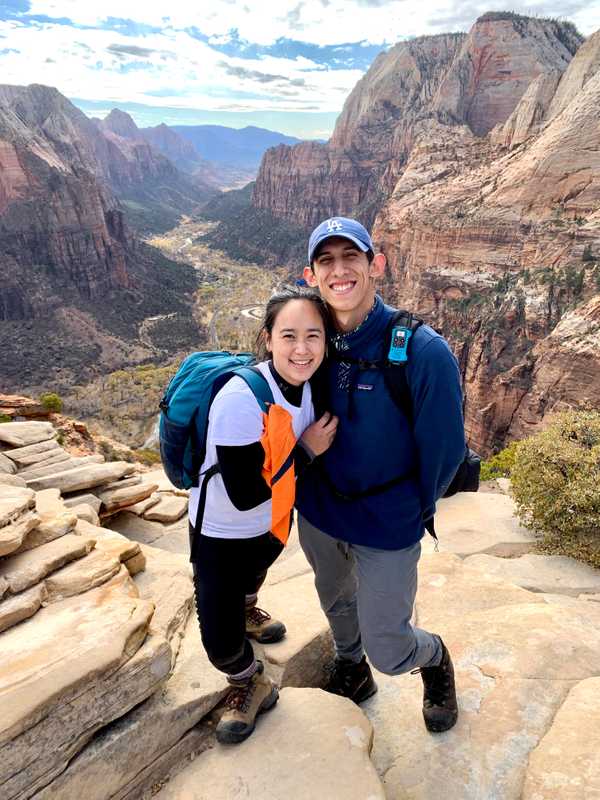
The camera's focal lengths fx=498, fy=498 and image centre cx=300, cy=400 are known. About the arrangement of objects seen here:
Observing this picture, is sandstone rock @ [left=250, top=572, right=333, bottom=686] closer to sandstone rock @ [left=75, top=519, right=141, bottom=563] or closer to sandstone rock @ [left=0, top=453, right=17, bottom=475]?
sandstone rock @ [left=75, top=519, right=141, bottom=563]

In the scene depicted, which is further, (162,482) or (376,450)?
(162,482)

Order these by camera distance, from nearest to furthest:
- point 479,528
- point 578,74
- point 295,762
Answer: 1. point 295,762
2. point 479,528
3. point 578,74

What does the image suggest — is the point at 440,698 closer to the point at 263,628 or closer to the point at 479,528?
the point at 263,628

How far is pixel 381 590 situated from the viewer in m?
3.28

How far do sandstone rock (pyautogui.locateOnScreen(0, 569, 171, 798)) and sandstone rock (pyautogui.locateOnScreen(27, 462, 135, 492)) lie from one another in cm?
454

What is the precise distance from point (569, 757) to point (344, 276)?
→ 3.36 metres

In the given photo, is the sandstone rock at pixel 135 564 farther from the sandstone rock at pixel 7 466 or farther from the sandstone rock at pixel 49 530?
the sandstone rock at pixel 7 466

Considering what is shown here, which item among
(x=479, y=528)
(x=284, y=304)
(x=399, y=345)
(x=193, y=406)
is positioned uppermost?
(x=284, y=304)

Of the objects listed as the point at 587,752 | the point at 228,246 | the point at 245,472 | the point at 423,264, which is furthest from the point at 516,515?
the point at 228,246

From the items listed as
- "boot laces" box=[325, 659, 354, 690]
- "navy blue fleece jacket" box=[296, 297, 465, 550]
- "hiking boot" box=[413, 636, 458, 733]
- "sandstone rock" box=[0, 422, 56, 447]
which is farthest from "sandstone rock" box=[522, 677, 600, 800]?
"sandstone rock" box=[0, 422, 56, 447]

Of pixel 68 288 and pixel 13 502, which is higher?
pixel 13 502

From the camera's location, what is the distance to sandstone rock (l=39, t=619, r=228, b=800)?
120 inches

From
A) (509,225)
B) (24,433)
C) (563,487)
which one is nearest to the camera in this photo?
(24,433)

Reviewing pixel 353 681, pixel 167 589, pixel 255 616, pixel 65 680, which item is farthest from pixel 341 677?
pixel 65 680
